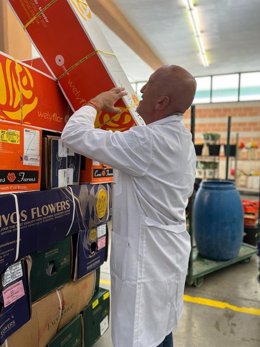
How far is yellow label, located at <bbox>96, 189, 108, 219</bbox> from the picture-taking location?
1404mm

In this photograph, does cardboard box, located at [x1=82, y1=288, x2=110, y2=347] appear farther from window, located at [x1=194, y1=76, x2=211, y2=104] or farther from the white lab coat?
window, located at [x1=194, y1=76, x2=211, y2=104]

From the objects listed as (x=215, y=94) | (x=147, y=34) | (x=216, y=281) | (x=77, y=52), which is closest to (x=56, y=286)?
(x=77, y=52)

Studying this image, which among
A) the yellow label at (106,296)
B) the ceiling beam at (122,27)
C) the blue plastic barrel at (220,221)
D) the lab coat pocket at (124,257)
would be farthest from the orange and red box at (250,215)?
the ceiling beam at (122,27)

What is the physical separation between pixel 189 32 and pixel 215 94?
12.1ft

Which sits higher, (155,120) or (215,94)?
(215,94)

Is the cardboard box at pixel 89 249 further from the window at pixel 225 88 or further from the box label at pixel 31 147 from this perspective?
the window at pixel 225 88

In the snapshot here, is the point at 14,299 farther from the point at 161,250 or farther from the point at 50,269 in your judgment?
the point at 161,250

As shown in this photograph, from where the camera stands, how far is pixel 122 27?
430 cm

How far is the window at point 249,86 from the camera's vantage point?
7.81 metres

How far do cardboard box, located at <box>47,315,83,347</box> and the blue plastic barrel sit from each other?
5.66ft

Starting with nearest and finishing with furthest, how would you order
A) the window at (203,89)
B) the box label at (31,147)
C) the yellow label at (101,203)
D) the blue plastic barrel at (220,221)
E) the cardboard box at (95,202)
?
1. the box label at (31,147)
2. the cardboard box at (95,202)
3. the yellow label at (101,203)
4. the blue plastic barrel at (220,221)
5. the window at (203,89)

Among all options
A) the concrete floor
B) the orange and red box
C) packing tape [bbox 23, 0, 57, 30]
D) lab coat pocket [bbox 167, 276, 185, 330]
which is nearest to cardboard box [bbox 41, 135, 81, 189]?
packing tape [bbox 23, 0, 57, 30]

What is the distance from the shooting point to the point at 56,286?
1.28 m

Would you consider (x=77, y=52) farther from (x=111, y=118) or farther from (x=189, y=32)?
(x=189, y=32)
